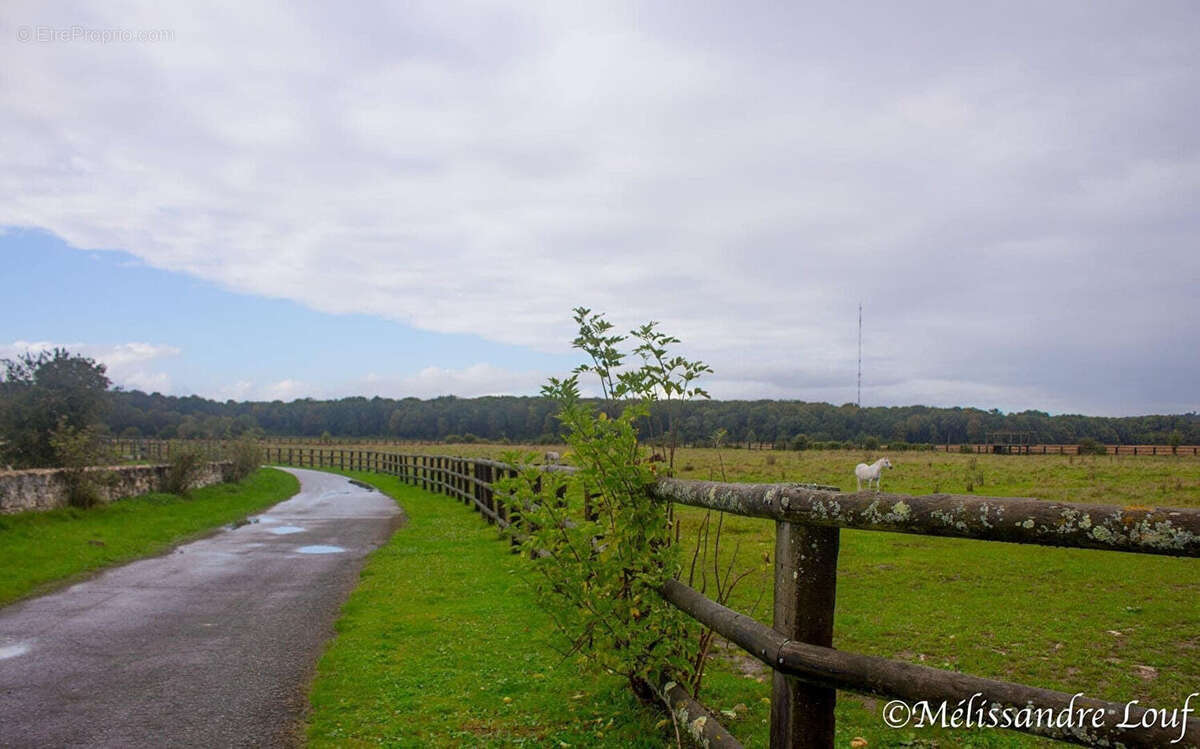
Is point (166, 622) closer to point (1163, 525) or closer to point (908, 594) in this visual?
point (908, 594)

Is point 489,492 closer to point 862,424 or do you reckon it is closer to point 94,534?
point 94,534

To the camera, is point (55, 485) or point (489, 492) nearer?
point (489, 492)

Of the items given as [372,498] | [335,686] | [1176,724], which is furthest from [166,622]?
[372,498]

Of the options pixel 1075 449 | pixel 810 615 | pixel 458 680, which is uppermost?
pixel 810 615

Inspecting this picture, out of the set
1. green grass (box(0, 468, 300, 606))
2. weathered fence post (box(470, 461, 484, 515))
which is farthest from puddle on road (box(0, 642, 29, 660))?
weathered fence post (box(470, 461, 484, 515))

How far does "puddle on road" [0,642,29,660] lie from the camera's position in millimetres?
6160

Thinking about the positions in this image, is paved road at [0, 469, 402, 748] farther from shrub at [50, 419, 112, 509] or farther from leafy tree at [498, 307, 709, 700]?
shrub at [50, 419, 112, 509]

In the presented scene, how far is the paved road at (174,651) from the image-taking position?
4652 mm

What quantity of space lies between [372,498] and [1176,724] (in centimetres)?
2411

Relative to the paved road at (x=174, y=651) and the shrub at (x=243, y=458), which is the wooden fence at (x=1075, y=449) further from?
the paved road at (x=174, y=651)

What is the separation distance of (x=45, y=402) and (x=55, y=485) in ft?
21.2

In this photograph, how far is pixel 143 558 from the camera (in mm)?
11648

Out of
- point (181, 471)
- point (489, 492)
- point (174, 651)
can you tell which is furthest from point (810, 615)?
point (181, 471)

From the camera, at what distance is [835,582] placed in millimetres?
2688
